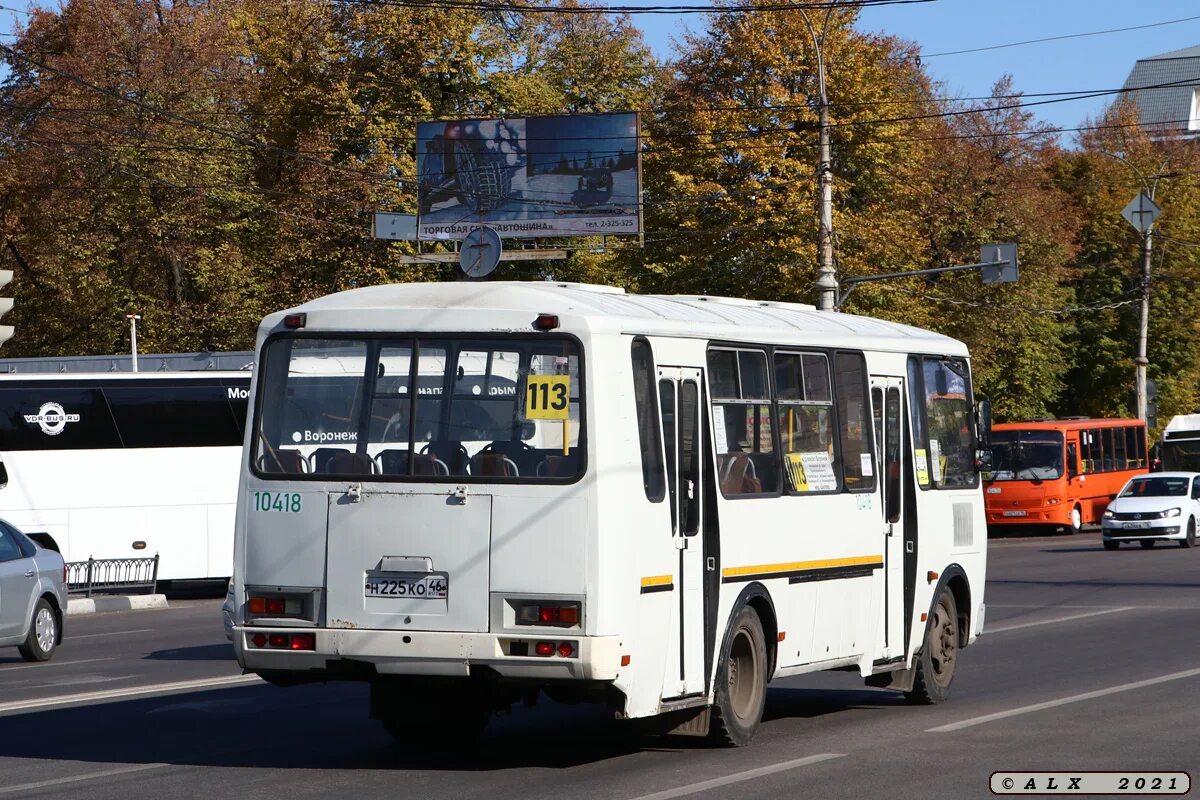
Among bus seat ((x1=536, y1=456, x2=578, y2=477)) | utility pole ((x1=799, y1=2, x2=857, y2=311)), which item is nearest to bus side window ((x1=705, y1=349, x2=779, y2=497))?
bus seat ((x1=536, y1=456, x2=578, y2=477))

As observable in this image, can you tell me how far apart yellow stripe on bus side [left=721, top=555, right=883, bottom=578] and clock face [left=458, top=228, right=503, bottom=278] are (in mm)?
21198

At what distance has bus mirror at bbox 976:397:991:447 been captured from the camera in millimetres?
15133

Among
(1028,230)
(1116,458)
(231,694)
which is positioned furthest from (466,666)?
(1028,230)

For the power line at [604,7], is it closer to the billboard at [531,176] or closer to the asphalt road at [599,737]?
the billboard at [531,176]

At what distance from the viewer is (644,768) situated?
34.5 ft

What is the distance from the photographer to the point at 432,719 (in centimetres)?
1170

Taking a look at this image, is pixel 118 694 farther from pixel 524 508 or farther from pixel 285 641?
pixel 524 508

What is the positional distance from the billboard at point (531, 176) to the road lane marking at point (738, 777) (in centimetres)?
3252

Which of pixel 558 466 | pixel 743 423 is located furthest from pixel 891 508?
pixel 558 466

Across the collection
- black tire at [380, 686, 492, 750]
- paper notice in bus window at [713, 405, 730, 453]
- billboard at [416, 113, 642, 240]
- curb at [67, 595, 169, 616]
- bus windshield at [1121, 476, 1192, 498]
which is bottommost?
curb at [67, 595, 169, 616]

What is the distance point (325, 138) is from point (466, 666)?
4180cm

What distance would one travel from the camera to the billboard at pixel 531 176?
4322 centimetres

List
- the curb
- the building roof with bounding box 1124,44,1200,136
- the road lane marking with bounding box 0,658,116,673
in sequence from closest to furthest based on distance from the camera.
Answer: the road lane marking with bounding box 0,658,116,673 → the curb → the building roof with bounding box 1124,44,1200,136

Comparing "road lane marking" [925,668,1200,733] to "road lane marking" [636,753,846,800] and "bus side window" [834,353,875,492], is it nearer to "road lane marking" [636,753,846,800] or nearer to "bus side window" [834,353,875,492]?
"road lane marking" [636,753,846,800]
